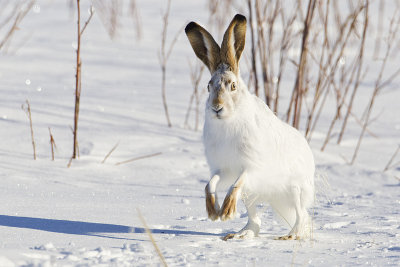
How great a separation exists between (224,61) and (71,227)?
841 millimetres

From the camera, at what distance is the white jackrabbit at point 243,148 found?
2.34 metres

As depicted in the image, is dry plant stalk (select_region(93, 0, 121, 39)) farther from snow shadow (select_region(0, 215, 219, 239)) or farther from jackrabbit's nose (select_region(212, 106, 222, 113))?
jackrabbit's nose (select_region(212, 106, 222, 113))

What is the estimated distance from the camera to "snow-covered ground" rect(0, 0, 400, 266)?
7.12 feet

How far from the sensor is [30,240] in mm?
2215

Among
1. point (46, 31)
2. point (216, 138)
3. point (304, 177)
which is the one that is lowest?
point (46, 31)

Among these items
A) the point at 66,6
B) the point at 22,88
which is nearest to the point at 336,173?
the point at 22,88

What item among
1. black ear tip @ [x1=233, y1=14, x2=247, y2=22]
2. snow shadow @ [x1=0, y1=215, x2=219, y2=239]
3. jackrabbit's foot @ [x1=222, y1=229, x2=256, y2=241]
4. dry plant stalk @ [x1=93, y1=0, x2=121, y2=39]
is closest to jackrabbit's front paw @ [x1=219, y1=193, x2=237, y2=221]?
jackrabbit's foot @ [x1=222, y1=229, x2=256, y2=241]

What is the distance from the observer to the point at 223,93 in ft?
7.63

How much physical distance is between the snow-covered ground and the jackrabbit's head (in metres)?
0.50

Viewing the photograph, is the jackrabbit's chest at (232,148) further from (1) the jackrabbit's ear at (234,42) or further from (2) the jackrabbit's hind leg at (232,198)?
(1) the jackrabbit's ear at (234,42)

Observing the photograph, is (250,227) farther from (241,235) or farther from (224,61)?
(224,61)

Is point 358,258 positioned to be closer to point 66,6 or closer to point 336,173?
point 336,173

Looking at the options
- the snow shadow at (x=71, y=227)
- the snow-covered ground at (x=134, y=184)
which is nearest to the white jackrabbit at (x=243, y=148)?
the snow-covered ground at (x=134, y=184)

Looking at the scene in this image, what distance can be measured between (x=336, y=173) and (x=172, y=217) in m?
1.47
